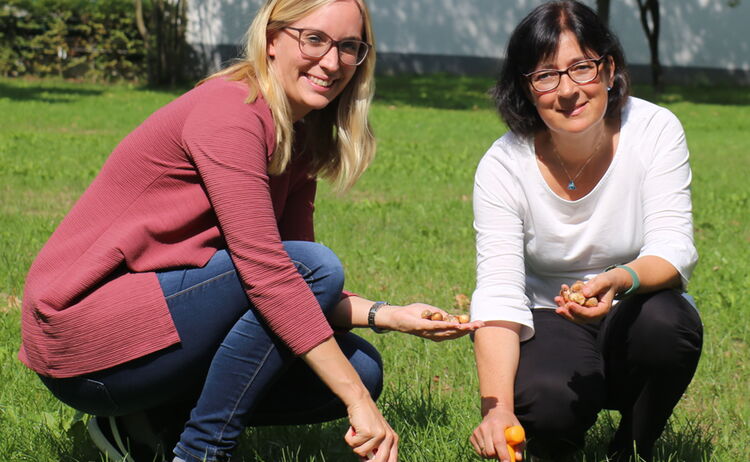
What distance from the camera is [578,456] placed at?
314 cm

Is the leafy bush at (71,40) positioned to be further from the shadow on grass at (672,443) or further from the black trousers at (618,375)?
the black trousers at (618,375)

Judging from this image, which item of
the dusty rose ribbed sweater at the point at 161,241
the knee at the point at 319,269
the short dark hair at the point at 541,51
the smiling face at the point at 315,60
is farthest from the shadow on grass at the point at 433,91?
the dusty rose ribbed sweater at the point at 161,241

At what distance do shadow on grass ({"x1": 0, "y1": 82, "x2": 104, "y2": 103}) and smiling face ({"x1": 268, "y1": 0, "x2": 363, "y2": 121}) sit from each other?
47.3 ft

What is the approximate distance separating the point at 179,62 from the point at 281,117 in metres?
20.1

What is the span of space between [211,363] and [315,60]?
2.76 ft

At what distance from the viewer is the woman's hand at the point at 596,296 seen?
255 cm

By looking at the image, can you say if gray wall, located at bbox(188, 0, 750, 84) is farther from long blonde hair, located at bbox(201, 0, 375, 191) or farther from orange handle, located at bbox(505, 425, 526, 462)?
orange handle, located at bbox(505, 425, 526, 462)

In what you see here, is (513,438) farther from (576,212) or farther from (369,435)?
(576,212)

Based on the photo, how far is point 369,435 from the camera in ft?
8.23

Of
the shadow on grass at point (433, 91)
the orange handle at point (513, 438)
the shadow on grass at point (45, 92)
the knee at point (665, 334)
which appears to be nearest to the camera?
the orange handle at point (513, 438)

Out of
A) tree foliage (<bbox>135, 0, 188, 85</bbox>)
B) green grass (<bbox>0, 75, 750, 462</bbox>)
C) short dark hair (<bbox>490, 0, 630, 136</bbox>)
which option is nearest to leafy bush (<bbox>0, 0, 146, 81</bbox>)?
tree foliage (<bbox>135, 0, 188, 85</bbox>)

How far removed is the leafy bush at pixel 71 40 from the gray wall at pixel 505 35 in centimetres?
303

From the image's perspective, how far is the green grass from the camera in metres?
3.24

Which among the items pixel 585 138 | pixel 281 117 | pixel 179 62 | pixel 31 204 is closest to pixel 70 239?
pixel 281 117
